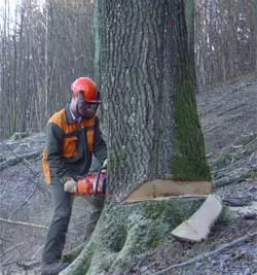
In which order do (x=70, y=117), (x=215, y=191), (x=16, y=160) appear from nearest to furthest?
(x=70, y=117), (x=215, y=191), (x=16, y=160)

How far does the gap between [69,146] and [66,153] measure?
0.06 meters

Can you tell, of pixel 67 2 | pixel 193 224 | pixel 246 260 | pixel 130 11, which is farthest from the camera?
pixel 67 2

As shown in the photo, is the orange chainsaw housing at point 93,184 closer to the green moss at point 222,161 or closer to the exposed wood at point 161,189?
the exposed wood at point 161,189

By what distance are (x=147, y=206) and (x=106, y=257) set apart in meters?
0.43

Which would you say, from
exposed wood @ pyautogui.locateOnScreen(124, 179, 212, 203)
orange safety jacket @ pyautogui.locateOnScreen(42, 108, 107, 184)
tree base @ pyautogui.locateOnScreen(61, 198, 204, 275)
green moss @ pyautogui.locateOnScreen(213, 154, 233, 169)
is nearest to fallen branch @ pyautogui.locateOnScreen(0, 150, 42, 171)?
green moss @ pyautogui.locateOnScreen(213, 154, 233, 169)

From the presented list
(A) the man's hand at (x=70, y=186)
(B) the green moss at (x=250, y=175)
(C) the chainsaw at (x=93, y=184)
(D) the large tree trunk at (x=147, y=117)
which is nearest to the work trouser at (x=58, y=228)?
(A) the man's hand at (x=70, y=186)

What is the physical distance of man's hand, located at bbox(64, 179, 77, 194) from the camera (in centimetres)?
524

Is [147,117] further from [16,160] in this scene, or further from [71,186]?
[16,160]

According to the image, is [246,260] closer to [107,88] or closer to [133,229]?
[133,229]

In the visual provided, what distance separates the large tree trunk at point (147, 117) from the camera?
4340 millimetres

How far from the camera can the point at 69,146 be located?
541cm

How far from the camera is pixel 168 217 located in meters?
4.20

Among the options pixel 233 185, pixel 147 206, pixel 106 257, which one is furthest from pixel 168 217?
pixel 233 185

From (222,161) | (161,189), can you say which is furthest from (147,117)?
(222,161)
